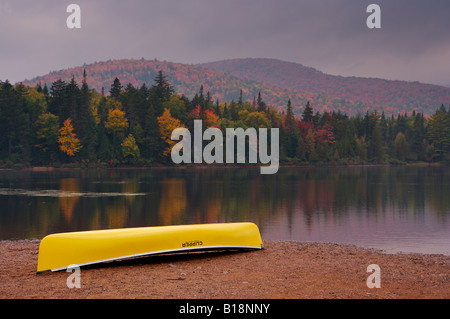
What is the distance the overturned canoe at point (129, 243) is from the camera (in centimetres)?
1161

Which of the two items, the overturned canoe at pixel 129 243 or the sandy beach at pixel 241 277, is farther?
the overturned canoe at pixel 129 243

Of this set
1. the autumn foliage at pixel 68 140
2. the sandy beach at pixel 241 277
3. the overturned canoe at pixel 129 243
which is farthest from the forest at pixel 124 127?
the overturned canoe at pixel 129 243

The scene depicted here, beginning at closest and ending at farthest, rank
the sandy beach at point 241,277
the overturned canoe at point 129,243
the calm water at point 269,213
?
the sandy beach at point 241,277 → the overturned canoe at point 129,243 → the calm water at point 269,213

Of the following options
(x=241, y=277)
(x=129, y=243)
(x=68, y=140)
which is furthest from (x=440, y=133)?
(x=241, y=277)

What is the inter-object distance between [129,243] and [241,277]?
3197 mm

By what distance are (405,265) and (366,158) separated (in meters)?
122

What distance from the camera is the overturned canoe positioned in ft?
38.1

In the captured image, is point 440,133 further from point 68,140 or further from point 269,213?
point 269,213

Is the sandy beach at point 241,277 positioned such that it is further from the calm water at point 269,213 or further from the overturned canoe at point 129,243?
the calm water at point 269,213

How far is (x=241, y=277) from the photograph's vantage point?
1080 cm

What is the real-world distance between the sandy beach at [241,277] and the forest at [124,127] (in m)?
80.1

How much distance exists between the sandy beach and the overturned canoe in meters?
0.30

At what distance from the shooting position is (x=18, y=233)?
20719mm

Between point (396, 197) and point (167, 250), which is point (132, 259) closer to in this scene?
point (167, 250)
